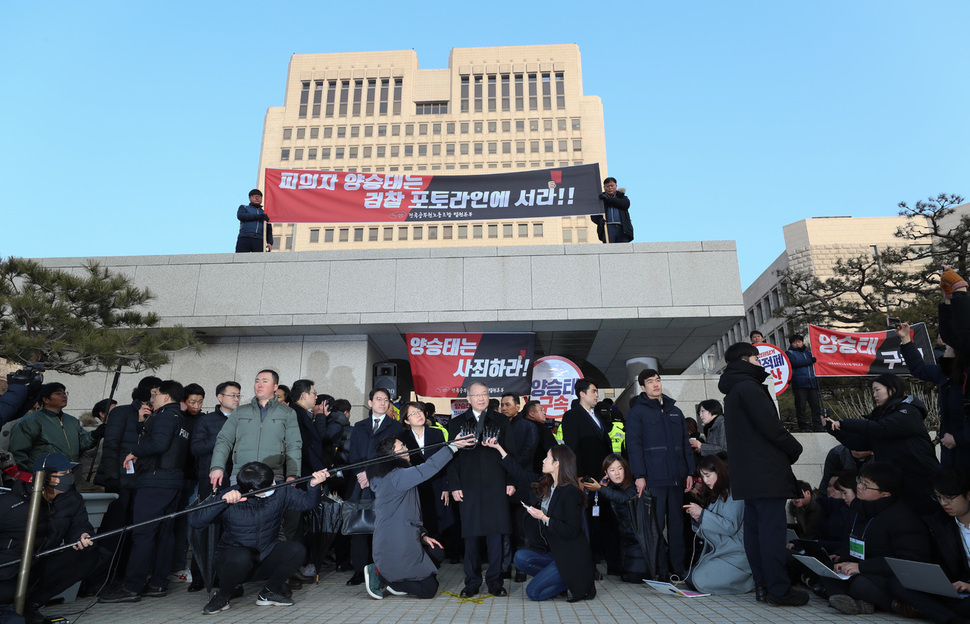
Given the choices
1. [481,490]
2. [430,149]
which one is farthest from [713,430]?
[430,149]

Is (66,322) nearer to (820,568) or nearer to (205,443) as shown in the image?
(205,443)

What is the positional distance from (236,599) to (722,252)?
8496 mm

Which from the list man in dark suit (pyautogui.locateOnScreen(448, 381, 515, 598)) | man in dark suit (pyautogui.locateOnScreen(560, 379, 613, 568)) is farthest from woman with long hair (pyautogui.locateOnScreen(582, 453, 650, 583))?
man in dark suit (pyautogui.locateOnScreen(448, 381, 515, 598))

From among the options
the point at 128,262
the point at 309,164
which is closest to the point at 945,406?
the point at 128,262

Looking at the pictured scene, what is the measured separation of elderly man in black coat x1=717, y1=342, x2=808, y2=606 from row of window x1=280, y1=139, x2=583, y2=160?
208 ft

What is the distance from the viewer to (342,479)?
6.52 metres

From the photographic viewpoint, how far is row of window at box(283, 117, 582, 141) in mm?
66500

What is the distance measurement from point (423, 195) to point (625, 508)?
7.18 metres

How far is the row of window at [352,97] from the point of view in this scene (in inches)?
2677

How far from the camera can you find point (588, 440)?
21.2 feet

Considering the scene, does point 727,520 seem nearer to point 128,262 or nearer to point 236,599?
point 236,599

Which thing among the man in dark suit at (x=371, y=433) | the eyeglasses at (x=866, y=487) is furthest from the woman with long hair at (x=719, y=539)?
the man in dark suit at (x=371, y=433)

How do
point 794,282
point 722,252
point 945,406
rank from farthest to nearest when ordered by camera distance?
point 794,282 → point 722,252 → point 945,406

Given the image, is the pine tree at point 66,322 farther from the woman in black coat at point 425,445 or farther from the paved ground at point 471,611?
the woman in black coat at point 425,445
